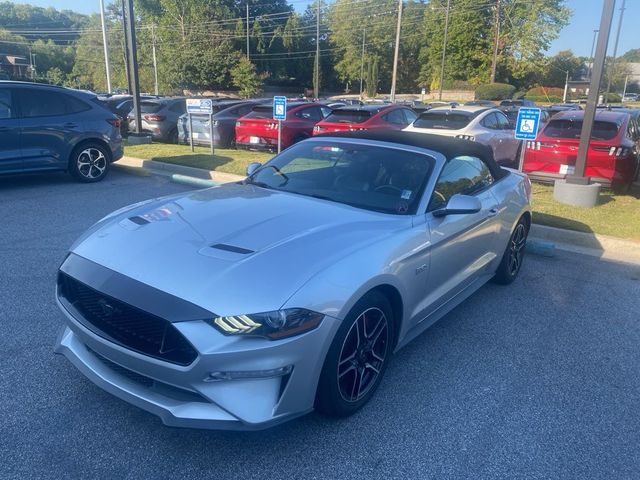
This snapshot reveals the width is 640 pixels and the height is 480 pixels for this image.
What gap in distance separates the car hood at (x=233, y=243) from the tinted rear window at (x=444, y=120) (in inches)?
318

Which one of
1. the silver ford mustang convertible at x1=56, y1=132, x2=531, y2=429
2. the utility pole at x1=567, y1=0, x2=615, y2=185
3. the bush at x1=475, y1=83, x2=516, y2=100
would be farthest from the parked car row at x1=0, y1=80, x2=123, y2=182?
the bush at x1=475, y1=83, x2=516, y2=100

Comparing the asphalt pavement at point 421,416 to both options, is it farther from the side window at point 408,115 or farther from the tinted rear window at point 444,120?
the side window at point 408,115

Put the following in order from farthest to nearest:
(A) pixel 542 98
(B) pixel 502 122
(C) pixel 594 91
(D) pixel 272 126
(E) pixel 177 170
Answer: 1. (A) pixel 542 98
2. (D) pixel 272 126
3. (B) pixel 502 122
4. (E) pixel 177 170
5. (C) pixel 594 91

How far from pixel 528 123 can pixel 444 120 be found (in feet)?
12.3

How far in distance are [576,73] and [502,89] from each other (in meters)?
48.7

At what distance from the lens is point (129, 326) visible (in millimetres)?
2580

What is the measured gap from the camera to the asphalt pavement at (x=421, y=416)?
8.66 ft

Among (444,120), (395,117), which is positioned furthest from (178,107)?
(444,120)

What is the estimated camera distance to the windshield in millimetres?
Answer: 3787

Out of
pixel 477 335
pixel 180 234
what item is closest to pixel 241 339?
pixel 180 234

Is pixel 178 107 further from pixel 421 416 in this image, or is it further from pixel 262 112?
pixel 421 416

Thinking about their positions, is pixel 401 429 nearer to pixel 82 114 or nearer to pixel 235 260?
pixel 235 260

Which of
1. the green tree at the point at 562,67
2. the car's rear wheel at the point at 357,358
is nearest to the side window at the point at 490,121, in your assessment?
the car's rear wheel at the point at 357,358

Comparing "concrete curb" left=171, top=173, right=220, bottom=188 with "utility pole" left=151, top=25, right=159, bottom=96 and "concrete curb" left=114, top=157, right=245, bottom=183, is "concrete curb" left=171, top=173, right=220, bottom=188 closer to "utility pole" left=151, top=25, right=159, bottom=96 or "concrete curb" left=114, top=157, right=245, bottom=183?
"concrete curb" left=114, top=157, right=245, bottom=183
